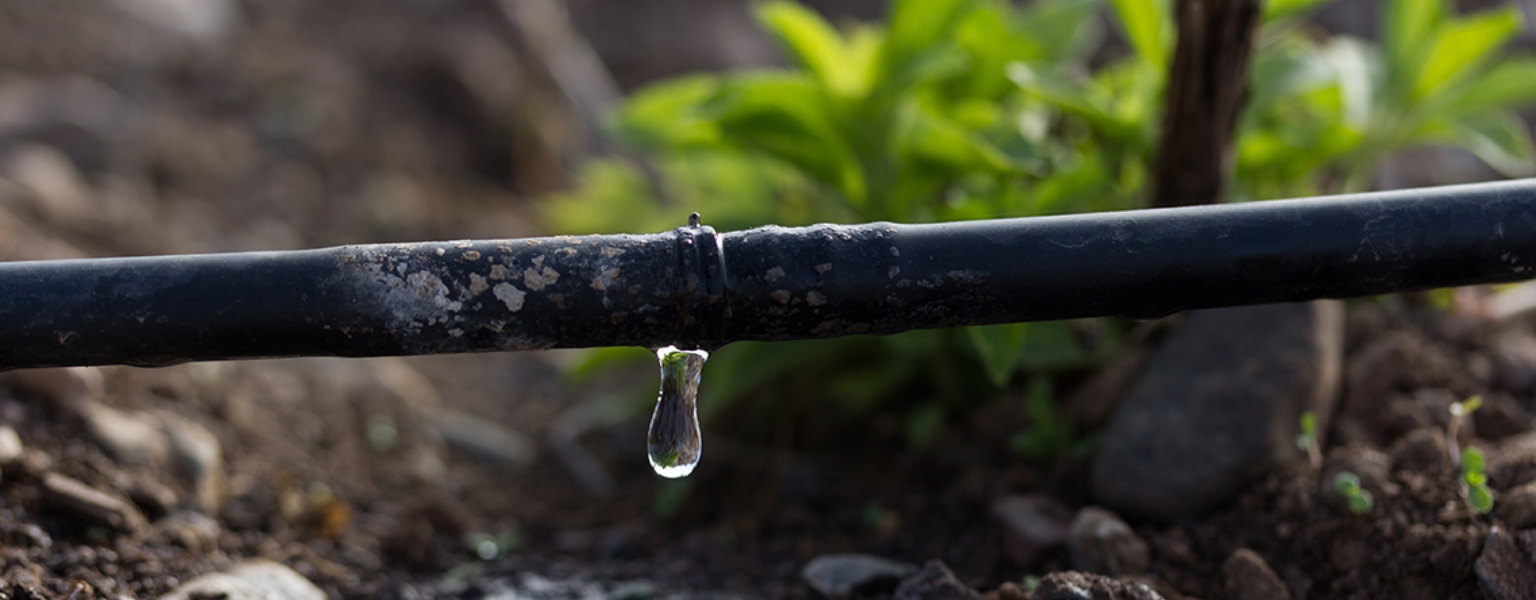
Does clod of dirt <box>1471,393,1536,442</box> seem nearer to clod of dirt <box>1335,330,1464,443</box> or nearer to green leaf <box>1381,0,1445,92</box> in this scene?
clod of dirt <box>1335,330,1464,443</box>

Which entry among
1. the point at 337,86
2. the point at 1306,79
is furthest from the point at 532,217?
the point at 1306,79

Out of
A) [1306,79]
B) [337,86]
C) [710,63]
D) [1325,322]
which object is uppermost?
[710,63]

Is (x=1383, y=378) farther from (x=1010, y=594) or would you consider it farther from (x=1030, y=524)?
(x=1010, y=594)

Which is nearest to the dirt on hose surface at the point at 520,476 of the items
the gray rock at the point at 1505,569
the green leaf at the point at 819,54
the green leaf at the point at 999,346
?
the gray rock at the point at 1505,569

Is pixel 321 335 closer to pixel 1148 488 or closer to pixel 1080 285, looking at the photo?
pixel 1080 285

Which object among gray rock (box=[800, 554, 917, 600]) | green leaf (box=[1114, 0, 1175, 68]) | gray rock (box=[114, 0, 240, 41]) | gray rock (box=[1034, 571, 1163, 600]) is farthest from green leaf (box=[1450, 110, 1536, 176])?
gray rock (box=[114, 0, 240, 41])

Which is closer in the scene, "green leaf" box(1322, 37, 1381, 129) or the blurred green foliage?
the blurred green foliage
